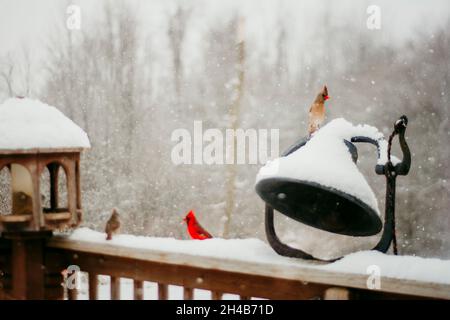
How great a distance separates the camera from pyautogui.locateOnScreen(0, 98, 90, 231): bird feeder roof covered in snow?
6.07 ft

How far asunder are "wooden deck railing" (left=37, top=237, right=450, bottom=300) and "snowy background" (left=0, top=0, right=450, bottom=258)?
16.0ft

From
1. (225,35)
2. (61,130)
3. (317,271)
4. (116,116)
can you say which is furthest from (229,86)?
(317,271)

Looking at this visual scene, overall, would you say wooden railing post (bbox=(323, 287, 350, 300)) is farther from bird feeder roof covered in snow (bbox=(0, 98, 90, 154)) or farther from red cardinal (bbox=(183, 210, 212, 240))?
bird feeder roof covered in snow (bbox=(0, 98, 90, 154))

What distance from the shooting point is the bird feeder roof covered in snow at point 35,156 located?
185 cm

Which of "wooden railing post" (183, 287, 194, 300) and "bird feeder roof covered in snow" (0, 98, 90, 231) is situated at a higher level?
"bird feeder roof covered in snow" (0, 98, 90, 231)

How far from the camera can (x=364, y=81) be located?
6934mm

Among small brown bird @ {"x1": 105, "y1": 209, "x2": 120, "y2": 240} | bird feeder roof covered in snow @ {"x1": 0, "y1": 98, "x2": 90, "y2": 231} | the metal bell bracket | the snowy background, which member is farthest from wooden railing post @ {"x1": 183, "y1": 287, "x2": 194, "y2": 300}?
the snowy background

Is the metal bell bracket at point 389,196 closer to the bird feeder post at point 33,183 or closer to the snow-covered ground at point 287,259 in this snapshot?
the snow-covered ground at point 287,259

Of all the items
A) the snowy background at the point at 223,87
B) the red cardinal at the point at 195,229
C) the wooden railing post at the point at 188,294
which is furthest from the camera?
the snowy background at the point at 223,87

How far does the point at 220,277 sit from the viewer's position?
1.48m

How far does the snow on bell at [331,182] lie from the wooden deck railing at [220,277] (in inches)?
3.9

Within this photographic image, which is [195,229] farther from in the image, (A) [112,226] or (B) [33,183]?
(B) [33,183]

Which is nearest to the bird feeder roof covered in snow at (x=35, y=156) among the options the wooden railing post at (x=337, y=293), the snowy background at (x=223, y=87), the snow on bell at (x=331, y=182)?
the snow on bell at (x=331, y=182)
